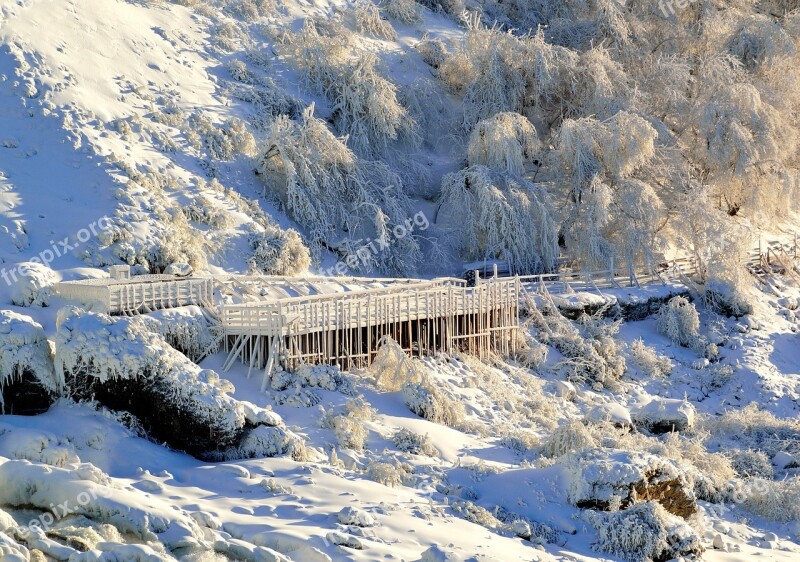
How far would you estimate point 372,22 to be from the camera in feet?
124

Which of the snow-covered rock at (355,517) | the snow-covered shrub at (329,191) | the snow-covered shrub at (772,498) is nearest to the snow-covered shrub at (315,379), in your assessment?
the snow-covered rock at (355,517)

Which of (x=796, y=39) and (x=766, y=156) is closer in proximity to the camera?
(x=766, y=156)

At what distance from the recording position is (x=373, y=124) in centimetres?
3206

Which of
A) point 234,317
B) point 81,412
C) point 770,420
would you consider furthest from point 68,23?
point 770,420

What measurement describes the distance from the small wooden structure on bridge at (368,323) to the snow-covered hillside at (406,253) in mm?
603

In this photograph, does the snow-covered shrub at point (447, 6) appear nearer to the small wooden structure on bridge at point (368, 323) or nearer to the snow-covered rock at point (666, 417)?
the small wooden structure on bridge at point (368, 323)

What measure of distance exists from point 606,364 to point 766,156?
9.39 meters

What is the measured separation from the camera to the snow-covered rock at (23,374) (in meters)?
17.5

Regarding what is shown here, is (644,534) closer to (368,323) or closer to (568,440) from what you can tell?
(568,440)

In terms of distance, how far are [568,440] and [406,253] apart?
35.3ft

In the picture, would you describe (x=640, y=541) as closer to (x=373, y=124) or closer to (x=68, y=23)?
(x=373, y=124)

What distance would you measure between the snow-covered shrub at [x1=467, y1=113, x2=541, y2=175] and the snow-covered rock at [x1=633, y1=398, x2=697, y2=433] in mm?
9127

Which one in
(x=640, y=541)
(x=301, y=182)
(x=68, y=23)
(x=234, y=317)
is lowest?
(x=640, y=541)

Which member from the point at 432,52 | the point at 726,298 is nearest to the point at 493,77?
the point at 432,52
